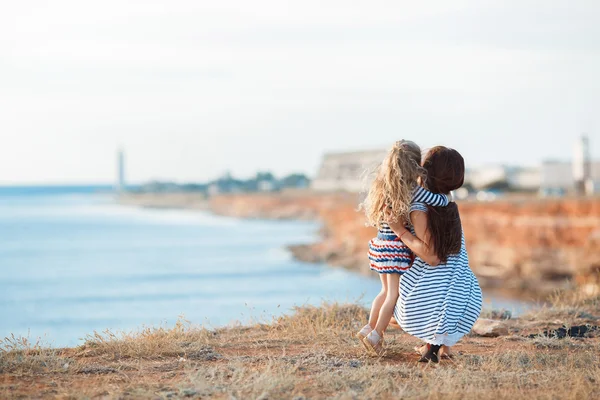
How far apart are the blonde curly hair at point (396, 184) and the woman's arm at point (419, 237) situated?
66mm

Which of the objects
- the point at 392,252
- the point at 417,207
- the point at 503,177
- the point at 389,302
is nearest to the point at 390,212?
the point at 417,207

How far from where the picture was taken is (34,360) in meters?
6.13

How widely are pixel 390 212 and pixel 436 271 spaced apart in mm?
604

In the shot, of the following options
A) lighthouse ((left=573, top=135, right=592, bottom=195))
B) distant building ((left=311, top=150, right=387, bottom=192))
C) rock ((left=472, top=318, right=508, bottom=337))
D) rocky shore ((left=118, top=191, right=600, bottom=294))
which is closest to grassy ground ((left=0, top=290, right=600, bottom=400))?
rock ((left=472, top=318, right=508, bottom=337))

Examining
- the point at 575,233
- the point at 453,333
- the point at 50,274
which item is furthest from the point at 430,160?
the point at 50,274

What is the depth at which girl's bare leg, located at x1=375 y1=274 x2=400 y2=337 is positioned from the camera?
6.27 metres

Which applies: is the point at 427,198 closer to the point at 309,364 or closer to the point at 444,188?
the point at 444,188

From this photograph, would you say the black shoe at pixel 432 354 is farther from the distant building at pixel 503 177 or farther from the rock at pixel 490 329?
the distant building at pixel 503 177

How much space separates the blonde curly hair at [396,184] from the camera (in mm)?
6020

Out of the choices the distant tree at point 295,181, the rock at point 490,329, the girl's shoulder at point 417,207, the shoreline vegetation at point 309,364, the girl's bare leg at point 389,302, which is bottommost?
the distant tree at point 295,181

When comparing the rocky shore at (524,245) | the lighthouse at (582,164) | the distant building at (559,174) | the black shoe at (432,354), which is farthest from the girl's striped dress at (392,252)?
the distant building at (559,174)

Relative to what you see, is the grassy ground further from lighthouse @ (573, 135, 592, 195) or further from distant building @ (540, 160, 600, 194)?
distant building @ (540, 160, 600, 194)

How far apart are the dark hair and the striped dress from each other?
128 millimetres

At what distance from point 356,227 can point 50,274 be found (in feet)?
58.5
